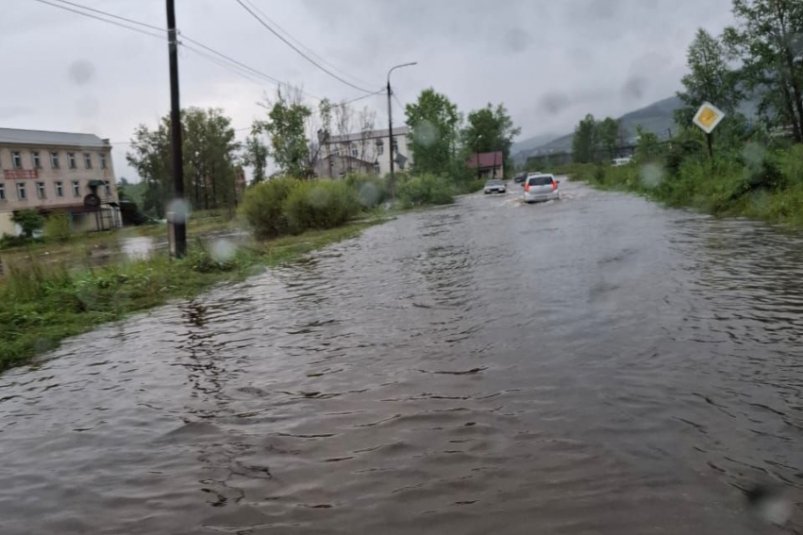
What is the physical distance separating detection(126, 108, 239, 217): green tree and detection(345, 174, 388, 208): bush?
36084 millimetres

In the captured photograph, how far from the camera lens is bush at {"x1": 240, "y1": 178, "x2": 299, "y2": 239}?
29578mm

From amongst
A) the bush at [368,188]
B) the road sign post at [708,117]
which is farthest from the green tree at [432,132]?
the road sign post at [708,117]

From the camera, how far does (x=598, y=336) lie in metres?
6.84

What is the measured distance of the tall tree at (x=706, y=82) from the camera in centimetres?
4606

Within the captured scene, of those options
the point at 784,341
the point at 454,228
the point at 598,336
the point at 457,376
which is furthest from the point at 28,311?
the point at 454,228

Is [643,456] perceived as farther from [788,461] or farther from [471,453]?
[471,453]

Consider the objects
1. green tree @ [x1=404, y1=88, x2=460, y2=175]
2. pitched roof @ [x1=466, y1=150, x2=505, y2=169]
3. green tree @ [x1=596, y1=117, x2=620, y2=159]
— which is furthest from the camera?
green tree @ [x1=596, y1=117, x2=620, y2=159]

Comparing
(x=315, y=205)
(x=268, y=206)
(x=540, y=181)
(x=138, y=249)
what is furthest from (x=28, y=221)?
(x=540, y=181)

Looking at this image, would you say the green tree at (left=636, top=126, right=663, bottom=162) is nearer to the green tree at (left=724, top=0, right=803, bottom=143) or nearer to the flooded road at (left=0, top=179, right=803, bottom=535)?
the green tree at (left=724, top=0, right=803, bottom=143)

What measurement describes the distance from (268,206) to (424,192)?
21865 mm

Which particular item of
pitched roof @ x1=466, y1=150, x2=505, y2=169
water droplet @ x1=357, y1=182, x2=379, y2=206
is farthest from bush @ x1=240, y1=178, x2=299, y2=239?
pitched roof @ x1=466, y1=150, x2=505, y2=169

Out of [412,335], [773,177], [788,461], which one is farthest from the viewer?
[773,177]

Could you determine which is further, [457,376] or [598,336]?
[598,336]

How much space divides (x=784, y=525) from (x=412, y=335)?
492 cm
